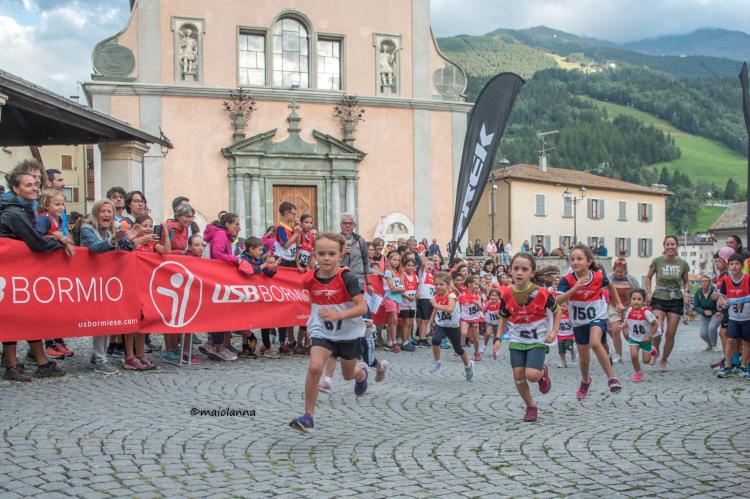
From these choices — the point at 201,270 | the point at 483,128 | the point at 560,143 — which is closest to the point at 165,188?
the point at 483,128

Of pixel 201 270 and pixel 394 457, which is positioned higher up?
pixel 201 270

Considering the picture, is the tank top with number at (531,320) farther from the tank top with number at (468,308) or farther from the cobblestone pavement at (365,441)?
the tank top with number at (468,308)

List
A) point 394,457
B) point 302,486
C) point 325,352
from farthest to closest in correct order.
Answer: point 325,352, point 394,457, point 302,486

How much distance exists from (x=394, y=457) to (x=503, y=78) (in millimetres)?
11375

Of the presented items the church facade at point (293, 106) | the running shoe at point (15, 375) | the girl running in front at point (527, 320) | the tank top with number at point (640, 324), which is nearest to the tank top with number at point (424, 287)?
the tank top with number at point (640, 324)

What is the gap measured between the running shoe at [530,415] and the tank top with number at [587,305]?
2.24 metres

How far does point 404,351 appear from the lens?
51.6 feet

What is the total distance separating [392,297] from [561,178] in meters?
54.9

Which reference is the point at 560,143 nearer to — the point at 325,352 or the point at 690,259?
the point at 690,259

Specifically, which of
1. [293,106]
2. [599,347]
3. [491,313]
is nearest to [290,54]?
[293,106]

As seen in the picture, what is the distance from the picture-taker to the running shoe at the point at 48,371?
32.4 ft

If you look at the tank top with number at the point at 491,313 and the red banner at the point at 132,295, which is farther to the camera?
the tank top with number at the point at 491,313

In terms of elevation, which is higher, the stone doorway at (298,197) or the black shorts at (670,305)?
the stone doorway at (298,197)

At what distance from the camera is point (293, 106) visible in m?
30.3
